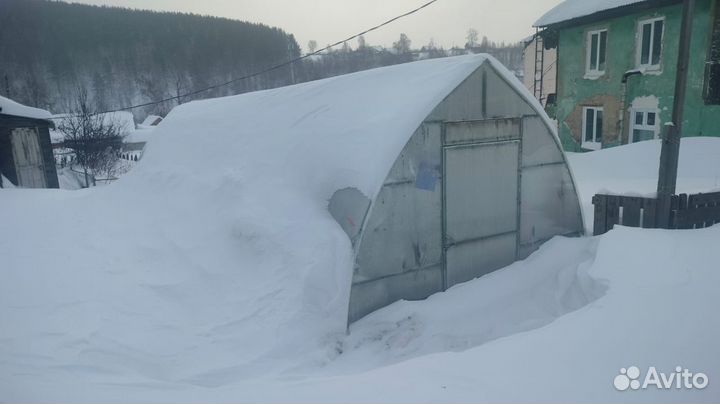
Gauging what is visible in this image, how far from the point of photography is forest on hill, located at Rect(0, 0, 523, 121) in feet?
239

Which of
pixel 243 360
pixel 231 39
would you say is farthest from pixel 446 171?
pixel 231 39

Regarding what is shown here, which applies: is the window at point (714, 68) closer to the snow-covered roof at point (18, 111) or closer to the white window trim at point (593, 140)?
the white window trim at point (593, 140)

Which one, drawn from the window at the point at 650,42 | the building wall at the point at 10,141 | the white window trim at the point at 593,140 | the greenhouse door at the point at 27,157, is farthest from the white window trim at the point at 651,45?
the greenhouse door at the point at 27,157

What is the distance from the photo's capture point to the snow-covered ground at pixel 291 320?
370 cm

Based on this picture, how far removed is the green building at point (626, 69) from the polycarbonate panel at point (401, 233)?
339 inches

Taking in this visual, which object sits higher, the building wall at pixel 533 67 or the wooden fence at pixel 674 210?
the building wall at pixel 533 67

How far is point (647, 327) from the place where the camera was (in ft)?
13.6

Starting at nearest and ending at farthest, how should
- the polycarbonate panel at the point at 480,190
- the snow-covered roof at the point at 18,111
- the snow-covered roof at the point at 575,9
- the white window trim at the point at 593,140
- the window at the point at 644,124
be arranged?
the polycarbonate panel at the point at 480,190 → the window at the point at 644,124 → the snow-covered roof at the point at 575,9 → the snow-covered roof at the point at 18,111 → the white window trim at the point at 593,140

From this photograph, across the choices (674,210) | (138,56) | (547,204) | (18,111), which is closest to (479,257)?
(547,204)

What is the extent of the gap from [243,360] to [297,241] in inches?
76.6

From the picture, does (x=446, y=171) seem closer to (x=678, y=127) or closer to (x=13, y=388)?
(x=678, y=127)

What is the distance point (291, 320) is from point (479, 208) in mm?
3447

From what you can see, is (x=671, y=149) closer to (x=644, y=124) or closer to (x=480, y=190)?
(x=480, y=190)

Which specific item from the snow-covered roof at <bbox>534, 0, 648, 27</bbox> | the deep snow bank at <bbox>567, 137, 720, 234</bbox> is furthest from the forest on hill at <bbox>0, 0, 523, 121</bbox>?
the deep snow bank at <bbox>567, 137, 720, 234</bbox>
